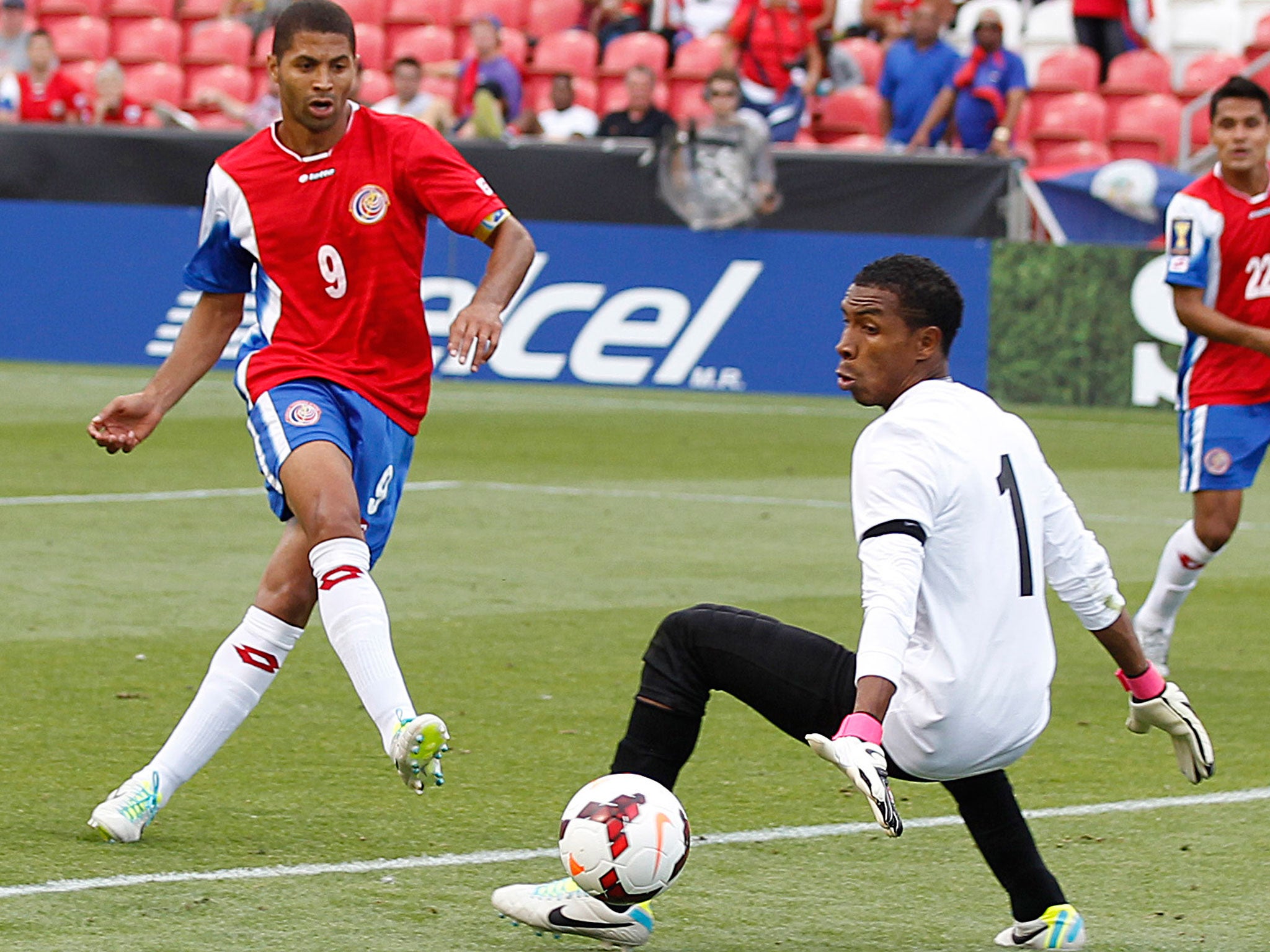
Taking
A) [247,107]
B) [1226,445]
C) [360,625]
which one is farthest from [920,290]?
[247,107]

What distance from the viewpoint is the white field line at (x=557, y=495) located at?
39.9 feet

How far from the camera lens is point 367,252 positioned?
564cm

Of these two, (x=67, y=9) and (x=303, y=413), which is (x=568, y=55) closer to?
(x=67, y=9)

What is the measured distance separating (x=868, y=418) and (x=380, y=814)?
11.6m

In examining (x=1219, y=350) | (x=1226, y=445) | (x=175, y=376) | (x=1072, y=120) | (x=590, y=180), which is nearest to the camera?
(x=175, y=376)

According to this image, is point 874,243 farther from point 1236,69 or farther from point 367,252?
point 367,252

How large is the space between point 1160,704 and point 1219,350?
3.90 m

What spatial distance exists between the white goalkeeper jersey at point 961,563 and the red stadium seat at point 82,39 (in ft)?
67.5

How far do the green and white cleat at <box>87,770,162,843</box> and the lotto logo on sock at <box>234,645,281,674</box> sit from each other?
347 mm

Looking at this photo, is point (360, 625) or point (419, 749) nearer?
point (419, 749)

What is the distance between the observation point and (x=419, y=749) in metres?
4.82

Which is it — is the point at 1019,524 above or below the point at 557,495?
above

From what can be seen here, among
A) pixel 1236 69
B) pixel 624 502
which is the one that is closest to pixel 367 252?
pixel 624 502

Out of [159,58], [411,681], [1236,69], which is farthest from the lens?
[159,58]
